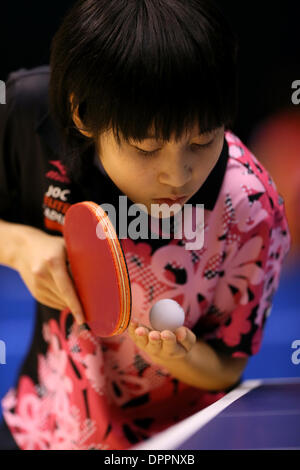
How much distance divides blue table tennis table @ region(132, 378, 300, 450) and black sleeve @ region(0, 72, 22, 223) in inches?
13.1

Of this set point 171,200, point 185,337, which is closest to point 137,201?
point 171,200

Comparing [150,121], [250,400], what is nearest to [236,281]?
[250,400]

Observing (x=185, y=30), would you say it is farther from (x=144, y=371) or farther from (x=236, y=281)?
(x=144, y=371)

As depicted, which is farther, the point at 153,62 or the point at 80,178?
the point at 80,178

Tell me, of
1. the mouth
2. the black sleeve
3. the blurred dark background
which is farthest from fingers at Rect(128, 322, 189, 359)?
the blurred dark background

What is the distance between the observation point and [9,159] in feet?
2.63

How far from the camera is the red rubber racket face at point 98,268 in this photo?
1.99 ft

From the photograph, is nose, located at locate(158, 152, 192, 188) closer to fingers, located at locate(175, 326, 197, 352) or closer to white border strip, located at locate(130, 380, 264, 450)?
fingers, located at locate(175, 326, 197, 352)

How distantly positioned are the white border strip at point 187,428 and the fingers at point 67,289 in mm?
159

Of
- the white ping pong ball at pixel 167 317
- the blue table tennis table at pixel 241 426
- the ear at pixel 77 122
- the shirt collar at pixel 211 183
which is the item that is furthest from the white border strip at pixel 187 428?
the ear at pixel 77 122

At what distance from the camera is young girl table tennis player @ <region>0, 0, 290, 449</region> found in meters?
0.57

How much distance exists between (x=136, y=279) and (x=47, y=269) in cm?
10
